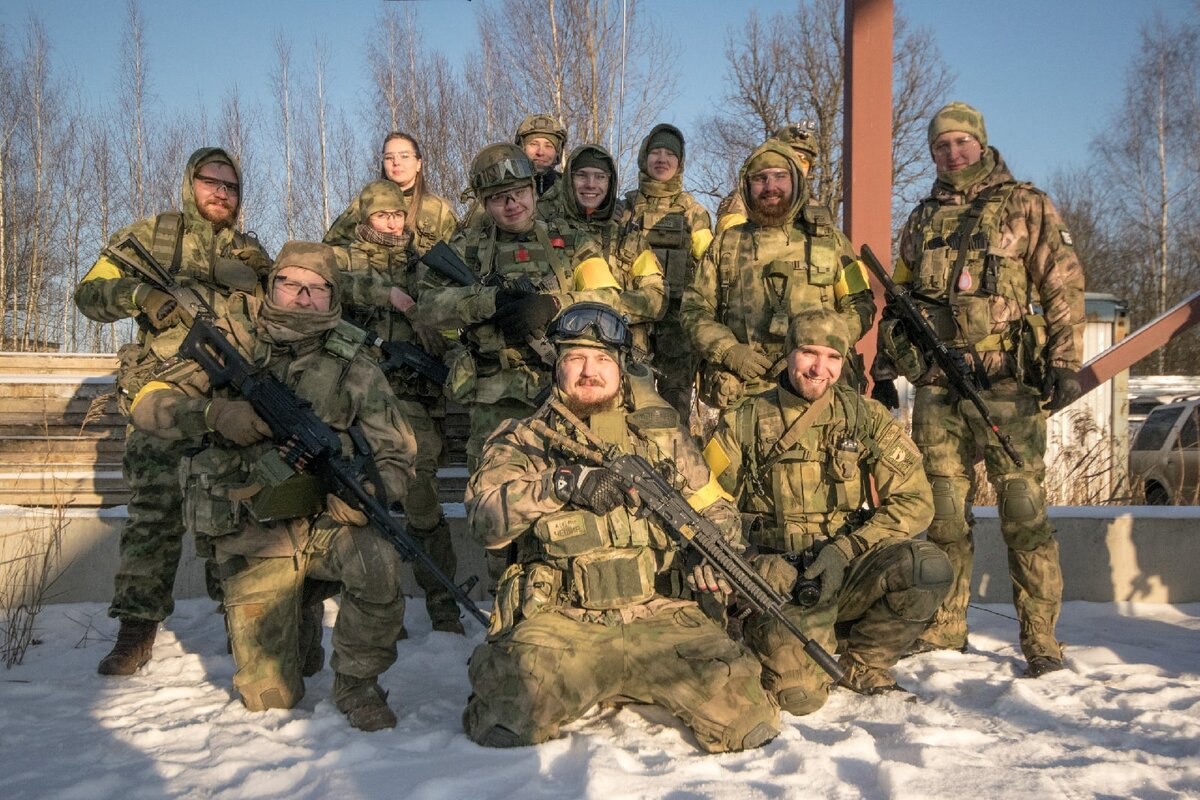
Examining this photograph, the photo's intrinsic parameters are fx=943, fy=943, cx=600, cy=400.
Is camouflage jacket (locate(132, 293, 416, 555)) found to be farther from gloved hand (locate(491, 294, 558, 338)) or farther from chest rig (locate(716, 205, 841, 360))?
chest rig (locate(716, 205, 841, 360))

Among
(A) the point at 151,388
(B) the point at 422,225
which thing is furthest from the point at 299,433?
(B) the point at 422,225

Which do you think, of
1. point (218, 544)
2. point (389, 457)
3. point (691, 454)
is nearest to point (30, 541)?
point (218, 544)

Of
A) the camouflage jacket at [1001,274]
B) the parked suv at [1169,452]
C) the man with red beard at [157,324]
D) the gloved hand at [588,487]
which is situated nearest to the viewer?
the gloved hand at [588,487]

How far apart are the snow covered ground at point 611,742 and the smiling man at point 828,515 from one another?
26 centimetres

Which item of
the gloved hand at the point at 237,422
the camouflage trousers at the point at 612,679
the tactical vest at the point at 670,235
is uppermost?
the tactical vest at the point at 670,235

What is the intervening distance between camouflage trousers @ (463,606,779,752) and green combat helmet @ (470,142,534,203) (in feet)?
7.87

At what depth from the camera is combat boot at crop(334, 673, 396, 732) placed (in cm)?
361

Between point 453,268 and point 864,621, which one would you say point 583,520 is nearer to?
point 864,621

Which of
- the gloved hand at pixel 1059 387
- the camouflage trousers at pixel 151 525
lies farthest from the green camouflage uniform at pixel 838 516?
the camouflage trousers at pixel 151 525

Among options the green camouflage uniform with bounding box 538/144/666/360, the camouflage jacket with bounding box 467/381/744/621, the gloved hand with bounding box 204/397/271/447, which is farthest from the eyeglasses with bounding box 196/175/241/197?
the camouflage jacket with bounding box 467/381/744/621

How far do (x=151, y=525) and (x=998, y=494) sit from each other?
407cm

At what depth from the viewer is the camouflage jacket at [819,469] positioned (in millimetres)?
4105

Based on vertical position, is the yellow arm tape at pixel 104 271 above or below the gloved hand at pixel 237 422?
above

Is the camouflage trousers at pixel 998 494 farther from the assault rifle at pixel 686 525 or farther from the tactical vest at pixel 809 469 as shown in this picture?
the assault rifle at pixel 686 525
